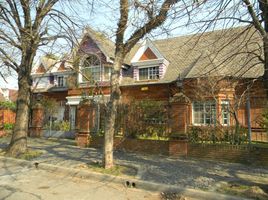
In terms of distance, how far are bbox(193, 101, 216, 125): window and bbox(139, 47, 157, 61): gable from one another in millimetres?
5619

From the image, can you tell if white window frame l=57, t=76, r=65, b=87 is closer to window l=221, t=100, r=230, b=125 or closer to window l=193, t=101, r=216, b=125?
window l=193, t=101, r=216, b=125

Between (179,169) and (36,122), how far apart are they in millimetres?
13228

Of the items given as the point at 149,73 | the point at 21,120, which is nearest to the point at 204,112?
the point at 149,73

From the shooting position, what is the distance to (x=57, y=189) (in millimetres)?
7465

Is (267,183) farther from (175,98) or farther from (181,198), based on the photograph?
(175,98)

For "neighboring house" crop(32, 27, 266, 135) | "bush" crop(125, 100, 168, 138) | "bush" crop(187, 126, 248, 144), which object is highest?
"neighboring house" crop(32, 27, 266, 135)

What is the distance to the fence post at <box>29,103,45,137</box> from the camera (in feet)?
65.6

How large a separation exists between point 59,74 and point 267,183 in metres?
21.2

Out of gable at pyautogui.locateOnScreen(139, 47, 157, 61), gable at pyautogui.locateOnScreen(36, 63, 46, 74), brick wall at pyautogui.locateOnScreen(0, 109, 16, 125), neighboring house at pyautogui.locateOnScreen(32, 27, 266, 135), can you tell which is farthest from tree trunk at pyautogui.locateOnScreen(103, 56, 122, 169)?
gable at pyautogui.locateOnScreen(36, 63, 46, 74)

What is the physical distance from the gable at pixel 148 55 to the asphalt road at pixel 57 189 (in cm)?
1416

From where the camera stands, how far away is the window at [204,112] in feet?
44.6

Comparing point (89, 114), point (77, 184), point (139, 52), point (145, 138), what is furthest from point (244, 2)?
point (139, 52)

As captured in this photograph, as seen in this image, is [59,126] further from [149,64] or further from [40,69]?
[40,69]

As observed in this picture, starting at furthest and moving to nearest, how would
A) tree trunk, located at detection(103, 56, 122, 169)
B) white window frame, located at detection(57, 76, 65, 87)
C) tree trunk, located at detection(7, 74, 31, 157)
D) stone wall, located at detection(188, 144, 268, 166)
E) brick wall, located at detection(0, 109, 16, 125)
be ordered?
1. white window frame, located at detection(57, 76, 65, 87)
2. brick wall, located at detection(0, 109, 16, 125)
3. tree trunk, located at detection(7, 74, 31, 157)
4. stone wall, located at detection(188, 144, 268, 166)
5. tree trunk, located at detection(103, 56, 122, 169)
